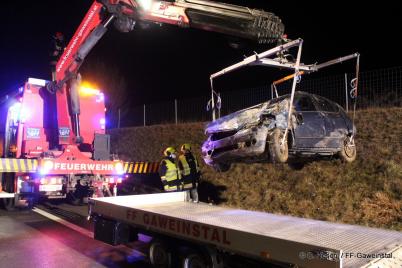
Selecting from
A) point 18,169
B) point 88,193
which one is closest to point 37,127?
point 18,169

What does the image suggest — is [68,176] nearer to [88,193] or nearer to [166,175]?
[88,193]

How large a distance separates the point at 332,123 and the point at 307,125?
615 millimetres

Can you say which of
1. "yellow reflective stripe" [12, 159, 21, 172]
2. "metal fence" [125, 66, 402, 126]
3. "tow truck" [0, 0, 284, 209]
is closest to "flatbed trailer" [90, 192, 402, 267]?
"tow truck" [0, 0, 284, 209]

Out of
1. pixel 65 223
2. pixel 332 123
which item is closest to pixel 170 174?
pixel 65 223

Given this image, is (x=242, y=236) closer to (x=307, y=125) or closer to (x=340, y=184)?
(x=307, y=125)

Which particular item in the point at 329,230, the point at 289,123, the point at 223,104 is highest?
the point at 223,104

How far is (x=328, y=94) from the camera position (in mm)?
12258

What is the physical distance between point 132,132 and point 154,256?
14235mm

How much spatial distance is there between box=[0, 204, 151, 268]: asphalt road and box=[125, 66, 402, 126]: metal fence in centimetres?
763

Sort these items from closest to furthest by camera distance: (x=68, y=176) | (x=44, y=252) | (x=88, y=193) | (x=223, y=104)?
(x=44, y=252) → (x=68, y=176) → (x=88, y=193) → (x=223, y=104)

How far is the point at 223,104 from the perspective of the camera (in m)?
15.7

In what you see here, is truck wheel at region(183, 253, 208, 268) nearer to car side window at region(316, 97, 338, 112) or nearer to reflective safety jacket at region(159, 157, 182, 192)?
reflective safety jacket at region(159, 157, 182, 192)

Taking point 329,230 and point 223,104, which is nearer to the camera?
point 329,230

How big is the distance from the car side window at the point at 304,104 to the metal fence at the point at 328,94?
12.7 feet
